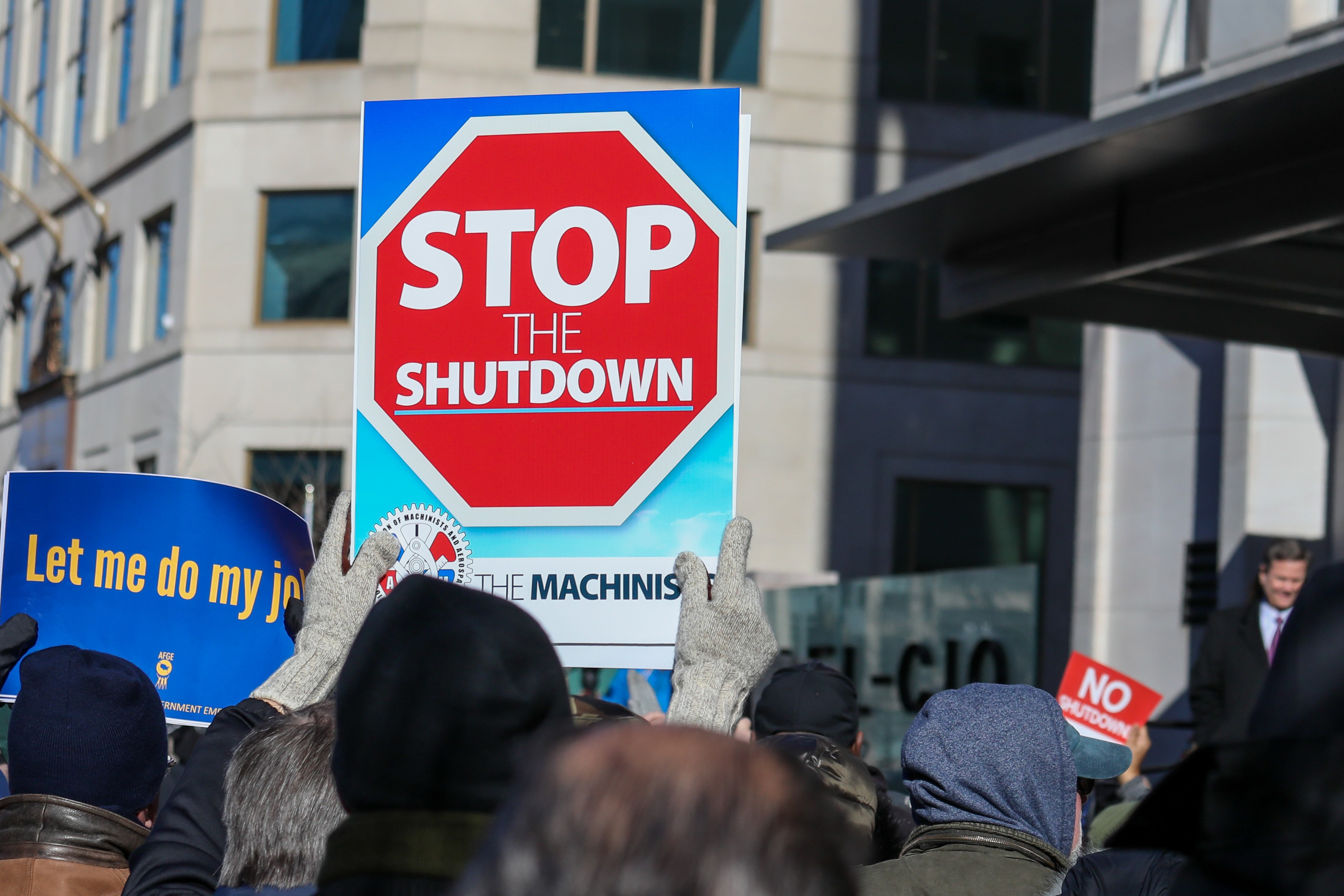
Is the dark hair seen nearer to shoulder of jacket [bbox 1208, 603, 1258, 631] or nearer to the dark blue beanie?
shoulder of jacket [bbox 1208, 603, 1258, 631]

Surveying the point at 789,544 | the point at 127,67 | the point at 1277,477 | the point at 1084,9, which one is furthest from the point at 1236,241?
the point at 127,67

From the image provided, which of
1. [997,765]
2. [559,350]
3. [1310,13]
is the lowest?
[997,765]

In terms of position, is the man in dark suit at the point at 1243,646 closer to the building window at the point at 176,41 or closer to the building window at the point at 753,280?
the building window at the point at 753,280

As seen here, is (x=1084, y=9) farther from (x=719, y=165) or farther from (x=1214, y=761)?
(x=1214, y=761)

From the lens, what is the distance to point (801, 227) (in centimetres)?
1129

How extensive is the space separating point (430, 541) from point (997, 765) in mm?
1296

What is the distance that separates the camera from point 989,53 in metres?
22.6

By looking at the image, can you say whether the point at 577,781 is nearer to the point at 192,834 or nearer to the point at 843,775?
the point at 192,834

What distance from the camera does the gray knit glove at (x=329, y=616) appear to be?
2.97 meters

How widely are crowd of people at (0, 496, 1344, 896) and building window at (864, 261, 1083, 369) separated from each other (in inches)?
721

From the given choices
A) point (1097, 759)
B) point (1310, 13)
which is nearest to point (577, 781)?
point (1097, 759)

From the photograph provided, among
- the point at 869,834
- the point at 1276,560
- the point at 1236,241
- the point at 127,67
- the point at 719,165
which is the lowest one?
the point at 869,834

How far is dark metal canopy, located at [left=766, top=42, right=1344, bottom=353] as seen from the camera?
863 centimetres

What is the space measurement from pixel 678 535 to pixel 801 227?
805 centimetres
